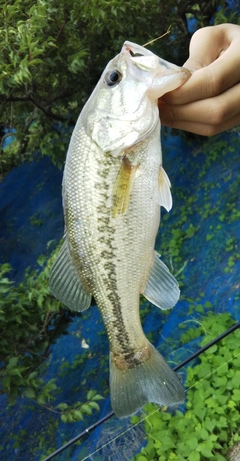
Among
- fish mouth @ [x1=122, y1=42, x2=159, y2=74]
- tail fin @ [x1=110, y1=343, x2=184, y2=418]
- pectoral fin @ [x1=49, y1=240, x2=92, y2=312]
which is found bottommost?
tail fin @ [x1=110, y1=343, x2=184, y2=418]

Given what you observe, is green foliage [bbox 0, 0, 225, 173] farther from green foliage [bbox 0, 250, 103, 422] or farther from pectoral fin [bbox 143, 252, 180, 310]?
pectoral fin [bbox 143, 252, 180, 310]

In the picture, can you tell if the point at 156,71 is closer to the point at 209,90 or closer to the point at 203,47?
the point at 209,90

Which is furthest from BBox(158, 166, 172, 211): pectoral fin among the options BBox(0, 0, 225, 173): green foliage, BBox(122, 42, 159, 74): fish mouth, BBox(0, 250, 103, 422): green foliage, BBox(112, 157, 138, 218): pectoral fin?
BBox(0, 0, 225, 173): green foliage

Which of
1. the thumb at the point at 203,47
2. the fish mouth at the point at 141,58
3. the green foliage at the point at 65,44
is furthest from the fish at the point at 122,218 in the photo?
the green foliage at the point at 65,44

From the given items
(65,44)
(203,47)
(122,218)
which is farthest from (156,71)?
(65,44)

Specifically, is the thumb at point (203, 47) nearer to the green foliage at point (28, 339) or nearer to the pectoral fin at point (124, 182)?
the pectoral fin at point (124, 182)
